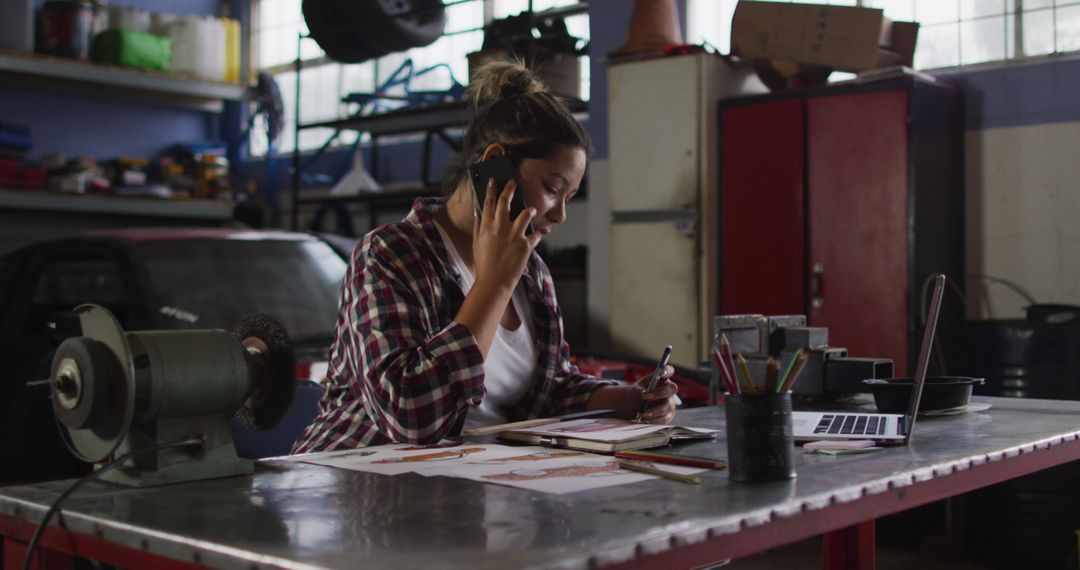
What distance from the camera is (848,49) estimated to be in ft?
13.7

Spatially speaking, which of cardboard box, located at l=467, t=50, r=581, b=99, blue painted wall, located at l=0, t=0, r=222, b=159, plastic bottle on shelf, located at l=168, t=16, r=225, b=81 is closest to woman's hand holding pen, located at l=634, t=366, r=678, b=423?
cardboard box, located at l=467, t=50, r=581, b=99

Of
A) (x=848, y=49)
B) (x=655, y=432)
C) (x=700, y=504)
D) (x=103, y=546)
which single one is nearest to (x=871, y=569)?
(x=655, y=432)

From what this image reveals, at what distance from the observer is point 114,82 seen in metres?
7.17

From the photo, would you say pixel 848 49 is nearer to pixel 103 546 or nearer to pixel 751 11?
pixel 751 11

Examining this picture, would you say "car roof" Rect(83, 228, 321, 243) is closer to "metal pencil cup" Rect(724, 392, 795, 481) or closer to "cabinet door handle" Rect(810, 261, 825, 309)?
"cabinet door handle" Rect(810, 261, 825, 309)

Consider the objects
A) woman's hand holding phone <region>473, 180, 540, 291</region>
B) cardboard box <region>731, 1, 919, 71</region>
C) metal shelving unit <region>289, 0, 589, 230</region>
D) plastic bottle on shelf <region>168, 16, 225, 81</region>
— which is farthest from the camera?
plastic bottle on shelf <region>168, 16, 225, 81</region>

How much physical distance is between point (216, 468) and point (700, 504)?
2.01 ft

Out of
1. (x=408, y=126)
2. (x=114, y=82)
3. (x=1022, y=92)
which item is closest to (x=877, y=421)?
(x=1022, y=92)

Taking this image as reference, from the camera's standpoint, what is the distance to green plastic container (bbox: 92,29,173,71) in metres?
7.13

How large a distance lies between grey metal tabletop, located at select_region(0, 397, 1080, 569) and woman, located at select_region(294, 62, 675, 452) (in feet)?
0.95

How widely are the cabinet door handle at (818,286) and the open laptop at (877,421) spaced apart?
240cm

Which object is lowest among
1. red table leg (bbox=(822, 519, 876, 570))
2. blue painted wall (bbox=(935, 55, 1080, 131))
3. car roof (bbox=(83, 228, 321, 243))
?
red table leg (bbox=(822, 519, 876, 570))

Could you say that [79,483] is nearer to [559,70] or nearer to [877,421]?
[877,421]

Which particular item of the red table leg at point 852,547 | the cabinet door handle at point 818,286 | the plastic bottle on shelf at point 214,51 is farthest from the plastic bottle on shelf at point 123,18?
the red table leg at point 852,547
